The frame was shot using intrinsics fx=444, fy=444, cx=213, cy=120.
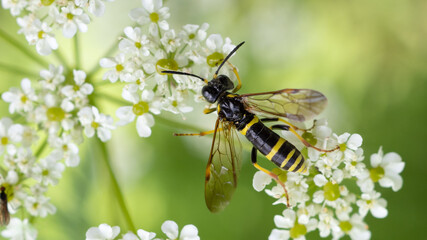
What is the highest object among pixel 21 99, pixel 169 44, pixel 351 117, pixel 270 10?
pixel 270 10

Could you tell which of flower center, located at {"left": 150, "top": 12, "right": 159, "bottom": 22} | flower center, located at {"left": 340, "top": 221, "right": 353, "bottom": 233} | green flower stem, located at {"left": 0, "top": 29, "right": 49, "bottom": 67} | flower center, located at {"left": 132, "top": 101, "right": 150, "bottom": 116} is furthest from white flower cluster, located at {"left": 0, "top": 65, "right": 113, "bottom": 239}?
flower center, located at {"left": 340, "top": 221, "right": 353, "bottom": 233}

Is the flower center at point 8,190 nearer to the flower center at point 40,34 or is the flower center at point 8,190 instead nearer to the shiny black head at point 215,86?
the flower center at point 40,34

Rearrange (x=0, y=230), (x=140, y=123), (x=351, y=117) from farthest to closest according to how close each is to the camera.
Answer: (x=351, y=117) → (x=0, y=230) → (x=140, y=123)

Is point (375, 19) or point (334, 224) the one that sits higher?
point (375, 19)

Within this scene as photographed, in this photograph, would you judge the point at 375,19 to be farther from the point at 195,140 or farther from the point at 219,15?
the point at 195,140

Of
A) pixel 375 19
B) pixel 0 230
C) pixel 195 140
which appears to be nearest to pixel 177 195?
pixel 195 140

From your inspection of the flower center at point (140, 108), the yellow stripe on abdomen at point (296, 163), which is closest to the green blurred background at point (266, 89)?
the flower center at point (140, 108)
